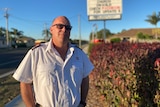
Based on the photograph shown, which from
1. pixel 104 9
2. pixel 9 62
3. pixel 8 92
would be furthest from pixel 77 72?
pixel 9 62

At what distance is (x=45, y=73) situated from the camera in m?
2.94

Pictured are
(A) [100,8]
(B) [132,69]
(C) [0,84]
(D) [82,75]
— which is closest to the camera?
(D) [82,75]

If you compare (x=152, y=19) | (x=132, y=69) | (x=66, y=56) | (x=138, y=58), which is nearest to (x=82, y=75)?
(x=66, y=56)

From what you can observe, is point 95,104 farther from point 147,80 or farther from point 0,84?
point 0,84

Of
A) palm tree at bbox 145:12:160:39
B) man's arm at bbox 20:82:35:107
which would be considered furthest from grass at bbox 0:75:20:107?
palm tree at bbox 145:12:160:39

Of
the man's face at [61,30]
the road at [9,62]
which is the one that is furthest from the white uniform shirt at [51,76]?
the road at [9,62]

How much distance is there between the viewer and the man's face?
10.1 ft

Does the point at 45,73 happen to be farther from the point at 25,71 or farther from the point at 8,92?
the point at 8,92

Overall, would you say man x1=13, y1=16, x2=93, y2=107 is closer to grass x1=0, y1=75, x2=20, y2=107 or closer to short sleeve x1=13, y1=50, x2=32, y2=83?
short sleeve x1=13, y1=50, x2=32, y2=83

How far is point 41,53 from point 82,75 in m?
0.53

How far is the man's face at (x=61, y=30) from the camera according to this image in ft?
10.1

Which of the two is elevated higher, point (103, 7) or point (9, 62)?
point (103, 7)

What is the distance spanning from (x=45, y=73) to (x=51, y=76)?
0.22ft

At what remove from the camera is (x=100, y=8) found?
74.7 feet
